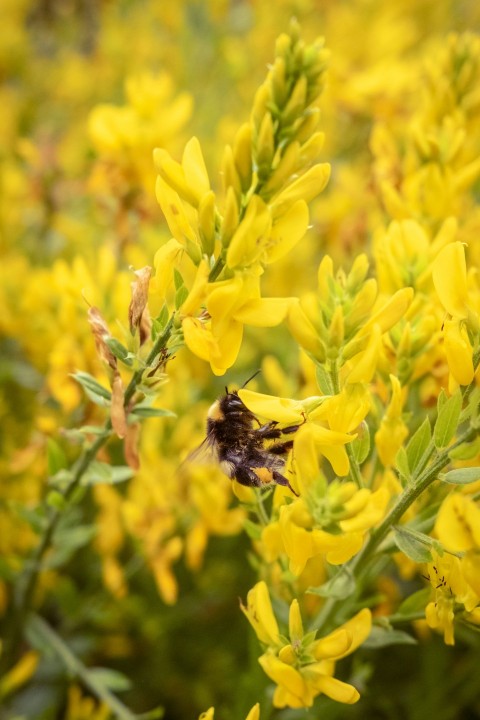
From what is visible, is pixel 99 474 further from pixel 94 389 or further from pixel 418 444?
pixel 418 444

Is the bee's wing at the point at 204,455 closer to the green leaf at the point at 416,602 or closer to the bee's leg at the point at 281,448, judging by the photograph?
the bee's leg at the point at 281,448

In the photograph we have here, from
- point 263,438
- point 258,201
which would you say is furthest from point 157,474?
point 258,201

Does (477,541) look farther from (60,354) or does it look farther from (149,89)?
(149,89)

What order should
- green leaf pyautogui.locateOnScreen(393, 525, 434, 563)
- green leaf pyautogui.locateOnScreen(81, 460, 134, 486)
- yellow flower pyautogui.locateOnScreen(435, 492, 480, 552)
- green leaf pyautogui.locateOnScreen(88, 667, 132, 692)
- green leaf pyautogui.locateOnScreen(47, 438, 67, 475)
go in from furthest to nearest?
1. green leaf pyautogui.locateOnScreen(88, 667, 132, 692)
2. green leaf pyautogui.locateOnScreen(47, 438, 67, 475)
3. green leaf pyautogui.locateOnScreen(81, 460, 134, 486)
4. green leaf pyautogui.locateOnScreen(393, 525, 434, 563)
5. yellow flower pyautogui.locateOnScreen(435, 492, 480, 552)

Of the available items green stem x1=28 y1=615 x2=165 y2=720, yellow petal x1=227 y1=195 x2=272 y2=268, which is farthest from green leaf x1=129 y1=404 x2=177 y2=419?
green stem x1=28 y1=615 x2=165 y2=720

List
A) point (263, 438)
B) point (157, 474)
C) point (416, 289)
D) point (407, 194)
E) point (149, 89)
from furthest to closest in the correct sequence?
point (149, 89), point (157, 474), point (407, 194), point (416, 289), point (263, 438)

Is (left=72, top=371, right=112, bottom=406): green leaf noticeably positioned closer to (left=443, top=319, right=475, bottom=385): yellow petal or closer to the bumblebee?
the bumblebee
